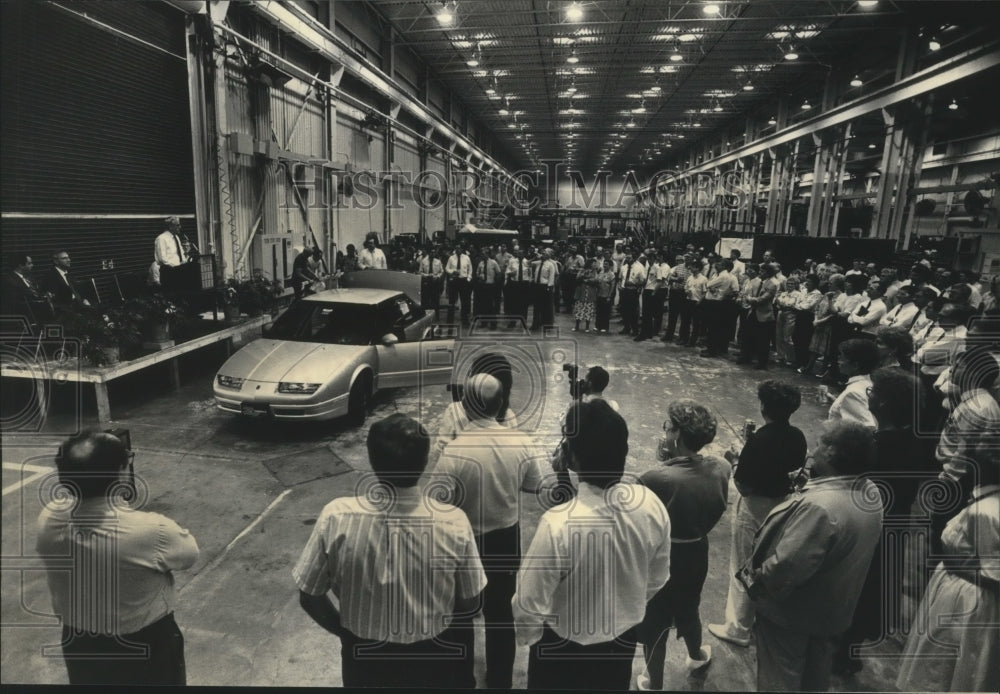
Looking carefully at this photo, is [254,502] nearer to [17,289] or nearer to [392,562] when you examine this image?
[392,562]

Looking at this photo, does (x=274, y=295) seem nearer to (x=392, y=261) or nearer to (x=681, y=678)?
(x=392, y=261)

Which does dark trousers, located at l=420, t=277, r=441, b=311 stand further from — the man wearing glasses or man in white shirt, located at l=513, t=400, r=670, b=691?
man in white shirt, located at l=513, t=400, r=670, b=691

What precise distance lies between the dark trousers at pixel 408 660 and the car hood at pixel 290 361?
3920 millimetres

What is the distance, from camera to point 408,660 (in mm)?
2029

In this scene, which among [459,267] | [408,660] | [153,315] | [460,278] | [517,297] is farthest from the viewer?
[460,278]

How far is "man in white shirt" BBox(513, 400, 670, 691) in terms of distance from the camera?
1.99 metres

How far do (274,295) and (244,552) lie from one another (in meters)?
6.45

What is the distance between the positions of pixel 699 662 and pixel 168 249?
8382 millimetres

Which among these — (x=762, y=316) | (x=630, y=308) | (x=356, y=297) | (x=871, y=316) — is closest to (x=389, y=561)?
(x=356, y=297)

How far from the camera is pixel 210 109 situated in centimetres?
933

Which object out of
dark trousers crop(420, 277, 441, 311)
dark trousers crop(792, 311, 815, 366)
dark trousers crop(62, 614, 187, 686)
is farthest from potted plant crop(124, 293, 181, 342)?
dark trousers crop(792, 311, 815, 366)

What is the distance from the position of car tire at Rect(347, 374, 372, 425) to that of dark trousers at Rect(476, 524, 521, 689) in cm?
362

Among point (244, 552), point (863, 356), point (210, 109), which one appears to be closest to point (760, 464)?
point (863, 356)

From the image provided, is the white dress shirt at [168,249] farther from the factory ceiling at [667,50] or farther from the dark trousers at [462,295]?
the factory ceiling at [667,50]
